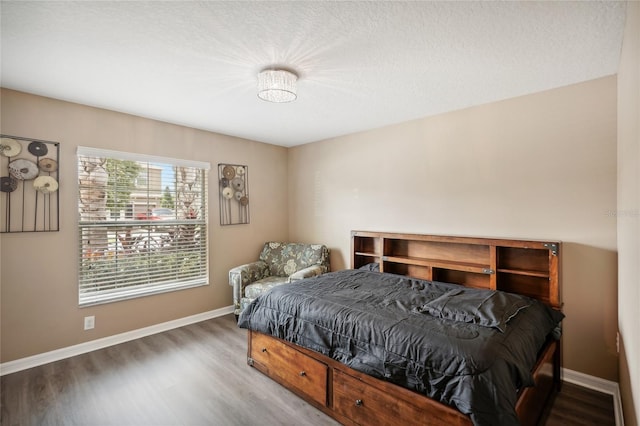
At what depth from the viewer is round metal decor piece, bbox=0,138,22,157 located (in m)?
2.58

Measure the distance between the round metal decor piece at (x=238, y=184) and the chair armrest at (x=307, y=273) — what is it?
144 centimetres

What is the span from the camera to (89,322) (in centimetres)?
304

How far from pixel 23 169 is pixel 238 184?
215 cm

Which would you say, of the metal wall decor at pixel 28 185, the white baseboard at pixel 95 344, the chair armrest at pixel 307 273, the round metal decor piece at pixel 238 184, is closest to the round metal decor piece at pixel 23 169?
the metal wall decor at pixel 28 185

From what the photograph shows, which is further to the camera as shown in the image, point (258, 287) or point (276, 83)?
point (258, 287)

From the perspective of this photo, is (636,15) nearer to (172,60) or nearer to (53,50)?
(172,60)

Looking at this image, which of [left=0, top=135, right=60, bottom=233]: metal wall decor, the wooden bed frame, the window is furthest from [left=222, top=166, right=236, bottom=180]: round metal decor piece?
the wooden bed frame

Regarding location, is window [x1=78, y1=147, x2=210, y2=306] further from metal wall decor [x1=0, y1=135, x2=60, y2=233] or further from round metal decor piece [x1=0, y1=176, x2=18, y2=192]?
round metal decor piece [x1=0, y1=176, x2=18, y2=192]

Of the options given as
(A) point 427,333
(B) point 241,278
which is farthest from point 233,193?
(A) point 427,333

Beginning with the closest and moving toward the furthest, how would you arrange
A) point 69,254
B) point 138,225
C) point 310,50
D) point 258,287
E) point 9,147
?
1. point 310,50
2. point 9,147
3. point 69,254
4. point 138,225
5. point 258,287

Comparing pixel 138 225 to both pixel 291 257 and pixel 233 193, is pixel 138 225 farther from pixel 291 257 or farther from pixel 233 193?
pixel 291 257

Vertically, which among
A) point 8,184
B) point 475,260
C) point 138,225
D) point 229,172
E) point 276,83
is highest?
point 276,83

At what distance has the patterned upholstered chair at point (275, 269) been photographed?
3.67m

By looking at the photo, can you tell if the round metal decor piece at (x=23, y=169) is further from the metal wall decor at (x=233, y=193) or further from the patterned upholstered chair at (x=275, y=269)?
the patterned upholstered chair at (x=275, y=269)
